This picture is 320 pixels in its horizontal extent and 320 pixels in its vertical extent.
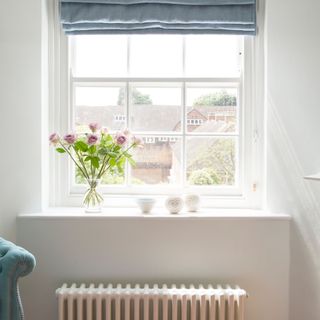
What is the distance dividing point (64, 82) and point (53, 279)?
1211 mm

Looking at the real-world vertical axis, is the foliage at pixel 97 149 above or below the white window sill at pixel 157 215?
above

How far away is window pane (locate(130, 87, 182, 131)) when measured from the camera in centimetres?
270

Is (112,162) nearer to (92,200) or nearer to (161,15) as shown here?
(92,200)

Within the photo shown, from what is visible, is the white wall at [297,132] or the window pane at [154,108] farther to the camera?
the window pane at [154,108]

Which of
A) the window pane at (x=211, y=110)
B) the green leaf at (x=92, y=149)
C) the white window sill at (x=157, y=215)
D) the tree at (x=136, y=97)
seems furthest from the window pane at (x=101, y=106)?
the white window sill at (x=157, y=215)

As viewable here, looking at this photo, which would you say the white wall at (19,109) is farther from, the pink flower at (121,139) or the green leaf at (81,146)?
the pink flower at (121,139)

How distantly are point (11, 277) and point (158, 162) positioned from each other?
1.21 metres

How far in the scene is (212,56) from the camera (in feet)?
8.80

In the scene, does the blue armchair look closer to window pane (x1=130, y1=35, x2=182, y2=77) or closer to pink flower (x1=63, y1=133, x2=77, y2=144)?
pink flower (x1=63, y1=133, x2=77, y2=144)

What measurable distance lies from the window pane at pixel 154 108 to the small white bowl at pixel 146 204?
1.65 feet

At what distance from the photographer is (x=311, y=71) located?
2400mm

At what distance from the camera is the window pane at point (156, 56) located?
8.80 ft

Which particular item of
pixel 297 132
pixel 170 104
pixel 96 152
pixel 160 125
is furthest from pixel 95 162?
pixel 297 132

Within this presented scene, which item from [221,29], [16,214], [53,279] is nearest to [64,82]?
[16,214]
